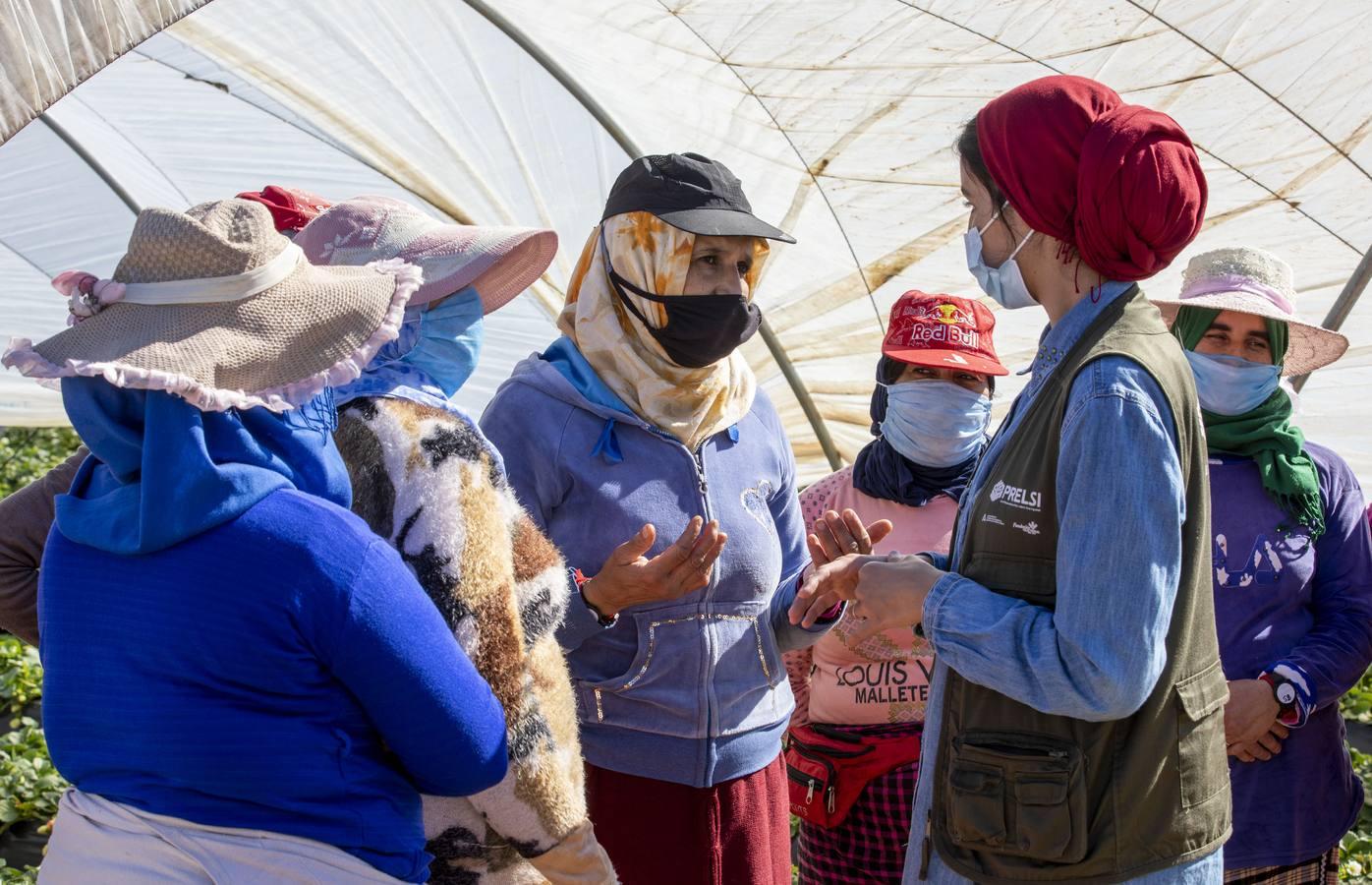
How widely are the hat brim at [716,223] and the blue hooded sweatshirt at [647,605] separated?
A: 0.38 meters

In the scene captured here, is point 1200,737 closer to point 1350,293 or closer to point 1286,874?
point 1286,874

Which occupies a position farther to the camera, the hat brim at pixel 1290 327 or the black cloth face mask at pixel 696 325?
the hat brim at pixel 1290 327

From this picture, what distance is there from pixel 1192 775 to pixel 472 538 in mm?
1152

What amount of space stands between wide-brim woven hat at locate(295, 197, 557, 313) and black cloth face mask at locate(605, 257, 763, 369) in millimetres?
481

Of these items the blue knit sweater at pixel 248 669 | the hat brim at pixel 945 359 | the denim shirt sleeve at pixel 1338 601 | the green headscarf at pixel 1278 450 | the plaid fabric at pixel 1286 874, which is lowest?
the plaid fabric at pixel 1286 874

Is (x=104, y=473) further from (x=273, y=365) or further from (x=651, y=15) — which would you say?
(x=651, y=15)

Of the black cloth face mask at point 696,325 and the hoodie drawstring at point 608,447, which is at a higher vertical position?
the black cloth face mask at point 696,325

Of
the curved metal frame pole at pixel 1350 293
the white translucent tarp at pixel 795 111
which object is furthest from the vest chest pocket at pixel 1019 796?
the curved metal frame pole at pixel 1350 293

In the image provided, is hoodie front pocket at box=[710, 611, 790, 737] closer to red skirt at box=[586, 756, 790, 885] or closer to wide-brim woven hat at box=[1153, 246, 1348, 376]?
Answer: red skirt at box=[586, 756, 790, 885]

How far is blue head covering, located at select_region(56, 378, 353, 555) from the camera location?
1609 mm

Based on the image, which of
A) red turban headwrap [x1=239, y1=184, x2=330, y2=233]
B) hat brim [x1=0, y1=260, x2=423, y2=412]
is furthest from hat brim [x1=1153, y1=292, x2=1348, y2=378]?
hat brim [x1=0, y1=260, x2=423, y2=412]

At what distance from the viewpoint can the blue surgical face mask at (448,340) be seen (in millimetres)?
2281

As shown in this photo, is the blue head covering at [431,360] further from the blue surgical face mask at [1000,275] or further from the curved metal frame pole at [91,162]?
the curved metal frame pole at [91,162]

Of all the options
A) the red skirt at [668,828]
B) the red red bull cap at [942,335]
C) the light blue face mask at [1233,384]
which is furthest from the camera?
the red red bull cap at [942,335]
